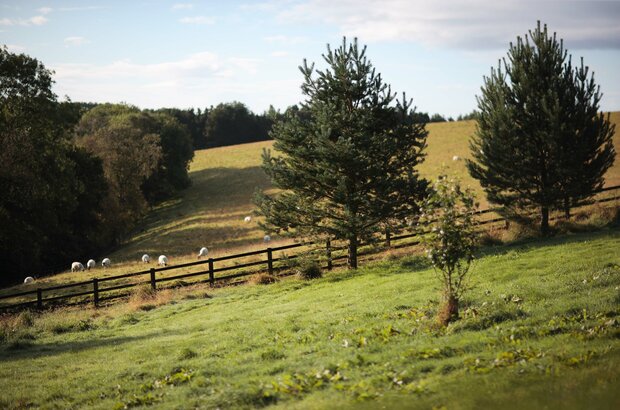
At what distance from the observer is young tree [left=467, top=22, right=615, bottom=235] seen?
24.1m

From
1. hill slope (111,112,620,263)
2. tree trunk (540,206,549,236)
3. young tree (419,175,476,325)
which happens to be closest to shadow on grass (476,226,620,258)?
tree trunk (540,206,549,236)

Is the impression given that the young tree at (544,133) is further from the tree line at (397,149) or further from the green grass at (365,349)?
the green grass at (365,349)

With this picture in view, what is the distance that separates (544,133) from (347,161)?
30.6ft

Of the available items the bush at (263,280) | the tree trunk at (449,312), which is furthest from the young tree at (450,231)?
the bush at (263,280)

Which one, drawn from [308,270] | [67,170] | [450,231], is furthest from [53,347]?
[67,170]

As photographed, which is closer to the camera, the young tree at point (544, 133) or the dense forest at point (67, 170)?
the young tree at point (544, 133)

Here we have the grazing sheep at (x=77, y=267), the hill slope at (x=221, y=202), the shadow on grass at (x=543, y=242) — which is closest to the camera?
the shadow on grass at (x=543, y=242)

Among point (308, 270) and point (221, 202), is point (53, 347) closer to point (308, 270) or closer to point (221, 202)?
point (308, 270)

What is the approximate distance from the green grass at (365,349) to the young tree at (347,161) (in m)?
4.21

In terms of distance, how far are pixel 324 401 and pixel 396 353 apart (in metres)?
2.37

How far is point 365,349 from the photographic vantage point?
38.8 feet

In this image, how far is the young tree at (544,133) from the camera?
24125 millimetres

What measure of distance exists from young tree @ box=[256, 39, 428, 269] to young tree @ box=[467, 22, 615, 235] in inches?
166

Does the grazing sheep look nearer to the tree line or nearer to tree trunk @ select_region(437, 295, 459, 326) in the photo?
the tree line
